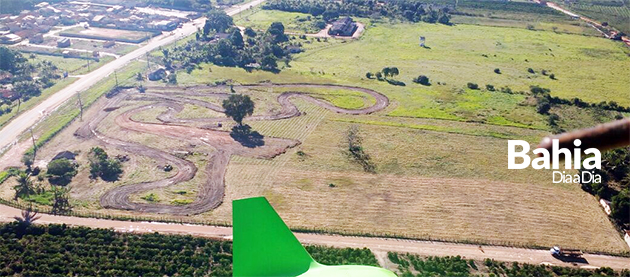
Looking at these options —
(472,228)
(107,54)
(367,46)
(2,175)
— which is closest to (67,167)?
(2,175)

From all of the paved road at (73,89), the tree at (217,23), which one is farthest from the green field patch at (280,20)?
the paved road at (73,89)

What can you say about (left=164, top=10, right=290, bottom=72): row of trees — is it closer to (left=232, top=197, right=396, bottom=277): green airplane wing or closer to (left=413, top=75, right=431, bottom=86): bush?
(left=413, top=75, right=431, bottom=86): bush

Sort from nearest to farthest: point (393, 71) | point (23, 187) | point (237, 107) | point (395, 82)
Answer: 1. point (23, 187)
2. point (237, 107)
3. point (395, 82)
4. point (393, 71)

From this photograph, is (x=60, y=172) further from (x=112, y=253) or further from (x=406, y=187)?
(x=406, y=187)

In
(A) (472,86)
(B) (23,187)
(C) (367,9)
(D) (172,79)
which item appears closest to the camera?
(B) (23,187)

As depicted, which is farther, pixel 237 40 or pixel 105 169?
pixel 237 40

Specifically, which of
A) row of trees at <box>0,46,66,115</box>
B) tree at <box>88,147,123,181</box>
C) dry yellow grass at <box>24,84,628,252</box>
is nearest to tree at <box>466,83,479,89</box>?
dry yellow grass at <box>24,84,628,252</box>

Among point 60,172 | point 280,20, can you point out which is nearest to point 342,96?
point 60,172
